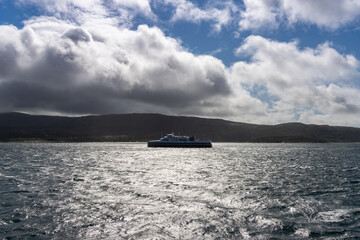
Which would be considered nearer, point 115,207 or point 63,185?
point 115,207

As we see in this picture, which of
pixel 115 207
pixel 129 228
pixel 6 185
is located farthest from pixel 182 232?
pixel 6 185

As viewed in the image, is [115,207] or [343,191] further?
[343,191]

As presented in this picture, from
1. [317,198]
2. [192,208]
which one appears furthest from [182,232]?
[317,198]

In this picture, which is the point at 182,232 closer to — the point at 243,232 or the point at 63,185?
the point at 243,232

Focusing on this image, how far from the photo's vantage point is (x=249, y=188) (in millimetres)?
43375

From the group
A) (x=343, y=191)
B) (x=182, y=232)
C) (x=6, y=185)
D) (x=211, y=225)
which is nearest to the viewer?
(x=182, y=232)

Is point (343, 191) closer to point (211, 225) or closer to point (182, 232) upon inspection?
point (211, 225)

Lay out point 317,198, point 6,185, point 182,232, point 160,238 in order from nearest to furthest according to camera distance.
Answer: point 160,238, point 182,232, point 317,198, point 6,185

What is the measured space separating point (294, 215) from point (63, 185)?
34.1 m

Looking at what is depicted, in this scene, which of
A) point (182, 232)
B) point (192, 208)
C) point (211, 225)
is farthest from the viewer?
point (192, 208)

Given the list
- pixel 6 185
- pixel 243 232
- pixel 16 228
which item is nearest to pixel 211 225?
pixel 243 232

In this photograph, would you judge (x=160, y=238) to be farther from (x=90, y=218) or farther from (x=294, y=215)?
(x=294, y=215)

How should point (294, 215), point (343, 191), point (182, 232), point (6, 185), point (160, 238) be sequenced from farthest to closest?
point (6, 185), point (343, 191), point (294, 215), point (182, 232), point (160, 238)

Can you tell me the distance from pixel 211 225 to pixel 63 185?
29.3 meters
